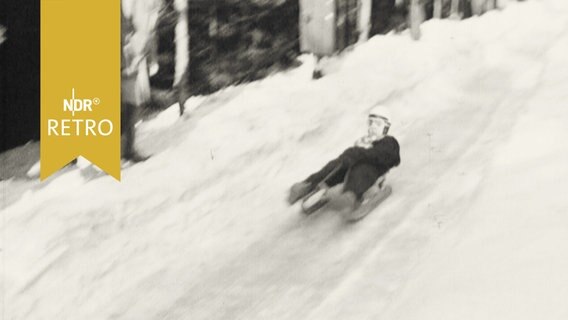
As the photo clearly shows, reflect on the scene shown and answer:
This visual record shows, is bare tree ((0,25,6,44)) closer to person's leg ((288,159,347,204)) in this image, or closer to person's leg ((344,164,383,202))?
person's leg ((288,159,347,204))

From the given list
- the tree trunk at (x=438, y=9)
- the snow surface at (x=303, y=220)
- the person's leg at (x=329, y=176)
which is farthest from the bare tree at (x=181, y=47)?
the tree trunk at (x=438, y=9)

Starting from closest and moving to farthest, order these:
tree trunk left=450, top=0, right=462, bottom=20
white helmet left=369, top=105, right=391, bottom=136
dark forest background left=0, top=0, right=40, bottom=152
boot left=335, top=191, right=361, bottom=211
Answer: dark forest background left=0, top=0, right=40, bottom=152, boot left=335, top=191, right=361, bottom=211, white helmet left=369, top=105, right=391, bottom=136, tree trunk left=450, top=0, right=462, bottom=20

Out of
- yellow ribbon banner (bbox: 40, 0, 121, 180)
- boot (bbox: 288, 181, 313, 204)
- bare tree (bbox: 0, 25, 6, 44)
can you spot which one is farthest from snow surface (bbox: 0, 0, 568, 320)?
bare tree (bbox: 0, 25, 6, 44)

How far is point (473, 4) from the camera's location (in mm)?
4660

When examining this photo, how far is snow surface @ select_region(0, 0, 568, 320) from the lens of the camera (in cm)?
282

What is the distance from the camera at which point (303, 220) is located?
3.35m

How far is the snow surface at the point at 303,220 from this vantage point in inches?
111

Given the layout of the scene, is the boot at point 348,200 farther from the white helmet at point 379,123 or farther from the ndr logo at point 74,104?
the ndr logo at point 74,104

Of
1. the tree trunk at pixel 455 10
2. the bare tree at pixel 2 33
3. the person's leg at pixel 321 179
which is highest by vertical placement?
the bare tree at pixel 2 33

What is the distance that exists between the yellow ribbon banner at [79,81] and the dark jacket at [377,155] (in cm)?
98

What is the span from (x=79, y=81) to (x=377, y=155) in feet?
4.17

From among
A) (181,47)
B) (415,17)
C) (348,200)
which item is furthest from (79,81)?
(415,17)

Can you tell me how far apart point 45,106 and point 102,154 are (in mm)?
291

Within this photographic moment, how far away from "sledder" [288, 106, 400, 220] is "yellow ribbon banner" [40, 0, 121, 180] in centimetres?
84
